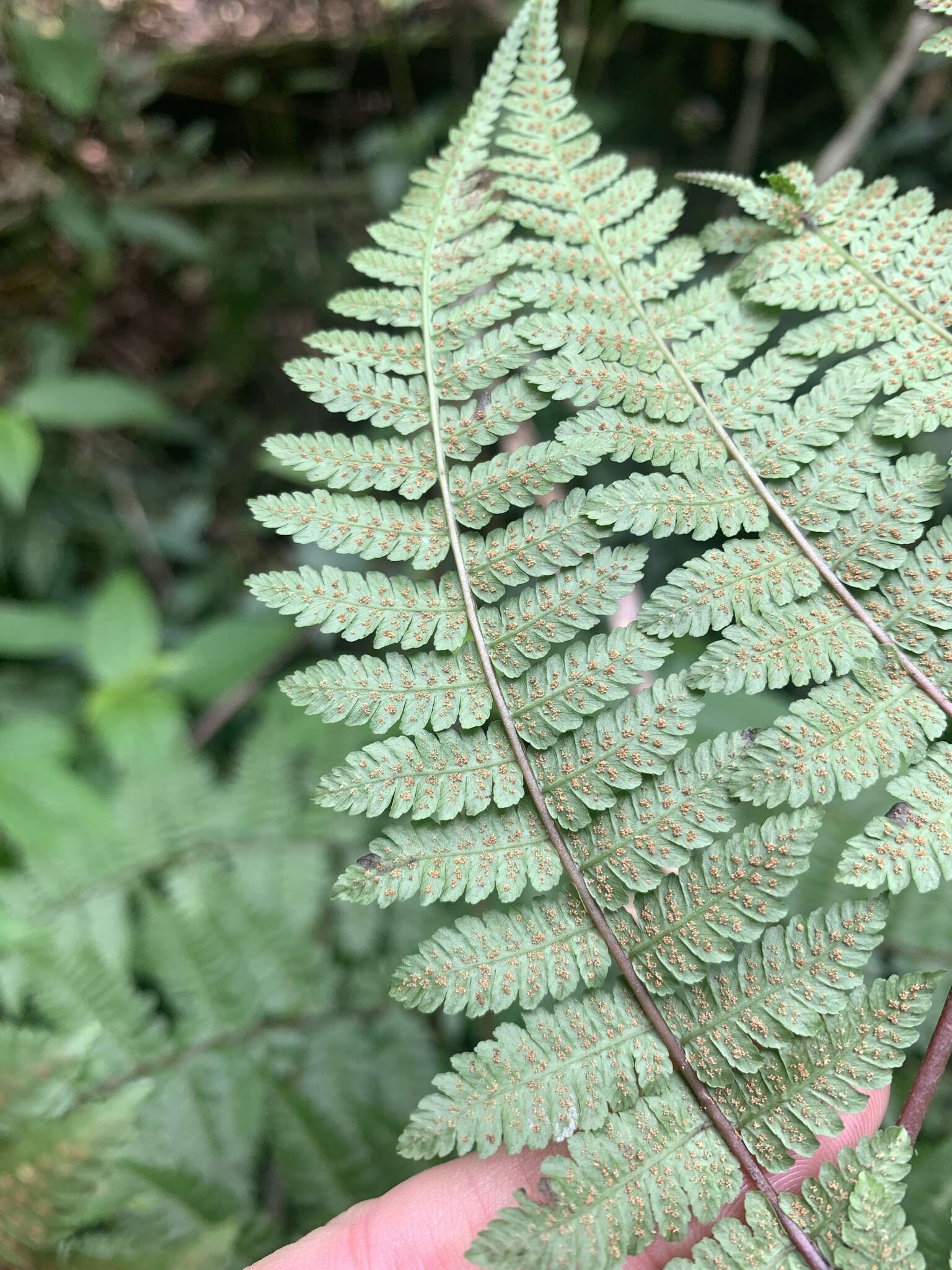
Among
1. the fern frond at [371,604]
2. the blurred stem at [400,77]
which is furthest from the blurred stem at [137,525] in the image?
the fern frond at [371,604]

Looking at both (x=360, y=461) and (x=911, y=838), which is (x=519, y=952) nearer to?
(x=911, y=838)

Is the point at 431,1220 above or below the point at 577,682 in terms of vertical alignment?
below

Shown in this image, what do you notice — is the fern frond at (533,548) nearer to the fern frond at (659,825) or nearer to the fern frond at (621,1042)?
the fern frond at (659,825)

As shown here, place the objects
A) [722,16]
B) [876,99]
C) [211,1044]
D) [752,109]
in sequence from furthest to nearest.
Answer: [752,109], [876,99], [722,16], [211,1044]

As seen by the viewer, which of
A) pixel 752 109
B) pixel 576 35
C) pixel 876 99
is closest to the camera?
pixel 876 99

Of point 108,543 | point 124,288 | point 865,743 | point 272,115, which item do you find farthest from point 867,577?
point 124,288

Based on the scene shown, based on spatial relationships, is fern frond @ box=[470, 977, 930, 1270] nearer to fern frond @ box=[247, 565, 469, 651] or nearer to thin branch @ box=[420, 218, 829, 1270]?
thin branch @ box=[420, 218, 829, 1270]

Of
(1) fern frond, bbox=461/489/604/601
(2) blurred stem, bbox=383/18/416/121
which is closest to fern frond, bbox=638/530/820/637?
(1) fern frond, bbox=461/489/604/601

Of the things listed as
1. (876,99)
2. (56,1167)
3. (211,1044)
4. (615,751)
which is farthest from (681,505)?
(876,99)
